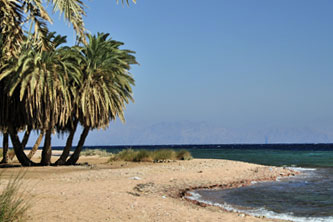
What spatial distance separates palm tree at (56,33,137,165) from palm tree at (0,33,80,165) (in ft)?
3.75

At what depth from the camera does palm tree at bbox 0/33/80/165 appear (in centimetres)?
2294

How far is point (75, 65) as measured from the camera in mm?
26156

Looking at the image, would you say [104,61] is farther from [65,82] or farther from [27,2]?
[27,2]

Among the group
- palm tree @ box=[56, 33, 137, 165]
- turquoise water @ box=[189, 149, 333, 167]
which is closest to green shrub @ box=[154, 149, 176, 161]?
palm tree @ box=[56, 33, 137, 165]

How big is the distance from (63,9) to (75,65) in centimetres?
1597

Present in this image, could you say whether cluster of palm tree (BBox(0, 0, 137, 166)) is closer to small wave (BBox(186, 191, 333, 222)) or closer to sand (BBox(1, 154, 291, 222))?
sand (BBox(1, 154, 291, 222))

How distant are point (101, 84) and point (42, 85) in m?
4.46

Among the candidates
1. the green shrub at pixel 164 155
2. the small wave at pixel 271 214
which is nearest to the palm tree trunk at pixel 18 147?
the green shrub at pixel 164 155

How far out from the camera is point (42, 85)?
2314 cm

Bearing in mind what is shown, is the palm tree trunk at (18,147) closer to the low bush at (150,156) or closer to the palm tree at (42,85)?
the palm tree at (42,85)

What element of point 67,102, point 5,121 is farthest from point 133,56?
point 5,121

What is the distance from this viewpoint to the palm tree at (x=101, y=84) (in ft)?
85.0

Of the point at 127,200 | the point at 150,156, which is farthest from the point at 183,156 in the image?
the point at 127,200

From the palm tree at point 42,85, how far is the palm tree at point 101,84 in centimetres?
114
